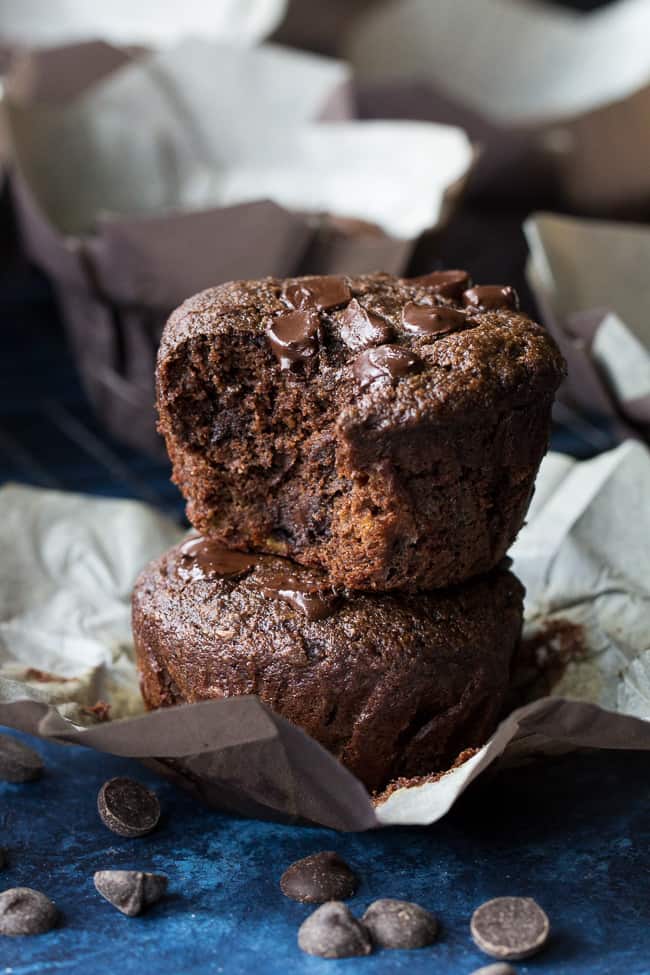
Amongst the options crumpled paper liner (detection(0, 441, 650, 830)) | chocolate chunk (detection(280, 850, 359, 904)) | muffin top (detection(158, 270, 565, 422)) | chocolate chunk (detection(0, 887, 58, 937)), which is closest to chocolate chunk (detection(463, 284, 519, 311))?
muffin top (detection(158, 270, 565, 422))

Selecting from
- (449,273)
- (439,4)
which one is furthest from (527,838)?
(439,4)

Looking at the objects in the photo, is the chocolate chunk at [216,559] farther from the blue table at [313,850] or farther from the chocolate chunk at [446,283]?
the chocolate chunk at [446,283]

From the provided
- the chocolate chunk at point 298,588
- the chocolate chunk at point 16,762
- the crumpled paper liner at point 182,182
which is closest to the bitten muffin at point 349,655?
the chocolate chunk at point 298,588

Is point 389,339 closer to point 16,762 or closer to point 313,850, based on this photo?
point 313,850

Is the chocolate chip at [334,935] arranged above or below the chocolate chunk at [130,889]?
above

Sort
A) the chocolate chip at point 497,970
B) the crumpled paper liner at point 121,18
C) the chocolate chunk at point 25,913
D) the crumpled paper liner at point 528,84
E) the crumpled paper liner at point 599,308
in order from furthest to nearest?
the crumpled paper liner at point 121,18, the crumpled paper liner at point 528,84, the crumpled paper liner at point 599,308, the chocolate chunk at point 25,913, the chocolate chip at point 497,970

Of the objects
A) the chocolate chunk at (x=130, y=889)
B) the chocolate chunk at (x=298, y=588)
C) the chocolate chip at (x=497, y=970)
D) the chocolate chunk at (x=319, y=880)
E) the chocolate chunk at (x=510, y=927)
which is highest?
the chocolate chunk at (x=298, y=588)
